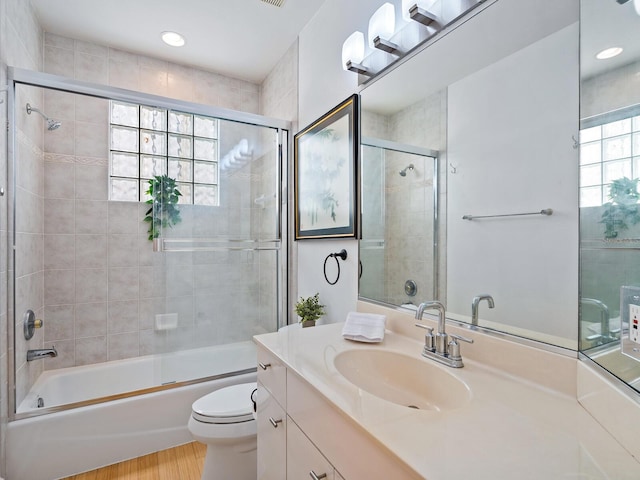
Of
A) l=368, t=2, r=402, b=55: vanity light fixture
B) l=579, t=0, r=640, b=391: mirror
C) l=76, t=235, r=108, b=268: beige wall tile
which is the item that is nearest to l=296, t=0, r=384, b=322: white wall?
l=368, t=2, r=402, b=55: vanity light fixture

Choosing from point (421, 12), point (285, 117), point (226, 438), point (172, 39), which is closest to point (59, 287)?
point (226, 438)

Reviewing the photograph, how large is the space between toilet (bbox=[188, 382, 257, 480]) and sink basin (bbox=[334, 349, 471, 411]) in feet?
2.43

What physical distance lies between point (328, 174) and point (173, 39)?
166 cm

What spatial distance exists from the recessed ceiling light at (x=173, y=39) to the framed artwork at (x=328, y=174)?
3.71 ft

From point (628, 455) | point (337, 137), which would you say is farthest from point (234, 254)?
point (628, 455)

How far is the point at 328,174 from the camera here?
1.94m

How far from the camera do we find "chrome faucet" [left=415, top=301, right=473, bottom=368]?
3.36 ft

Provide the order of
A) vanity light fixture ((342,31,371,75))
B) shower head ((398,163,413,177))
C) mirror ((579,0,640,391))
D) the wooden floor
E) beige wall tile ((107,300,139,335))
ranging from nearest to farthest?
mirror ((579,0,640,391)) < shower head ((398,163,413,177)) < vanity light fixture ((342,31,371,75)) < the wooden floor < beige wall tile ((107,300,139,335))

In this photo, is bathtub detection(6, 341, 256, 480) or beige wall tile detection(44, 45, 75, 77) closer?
bathtub detection(6, 341, 256, 480)

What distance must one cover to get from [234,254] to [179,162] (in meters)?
0.70

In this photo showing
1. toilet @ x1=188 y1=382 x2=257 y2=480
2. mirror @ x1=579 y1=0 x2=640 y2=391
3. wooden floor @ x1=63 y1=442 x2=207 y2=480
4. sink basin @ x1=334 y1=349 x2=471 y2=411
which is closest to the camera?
mirror @ x1=579 y1=0 x2=640 y2=391

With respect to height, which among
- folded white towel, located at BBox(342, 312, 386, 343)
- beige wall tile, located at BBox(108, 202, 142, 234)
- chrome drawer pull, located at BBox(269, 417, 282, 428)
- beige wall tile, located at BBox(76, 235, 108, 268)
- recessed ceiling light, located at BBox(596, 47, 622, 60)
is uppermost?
recessed ceiling light, located at BBox(596, 47, 622, 60)

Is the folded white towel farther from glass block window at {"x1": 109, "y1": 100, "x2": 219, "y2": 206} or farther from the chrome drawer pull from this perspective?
glass block window at {"x1": 109, "y1": 100, "x2": 219, "y2": 206}

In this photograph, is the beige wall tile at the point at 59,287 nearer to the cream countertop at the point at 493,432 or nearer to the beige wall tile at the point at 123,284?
the beige wall tile at the point at 123,284
